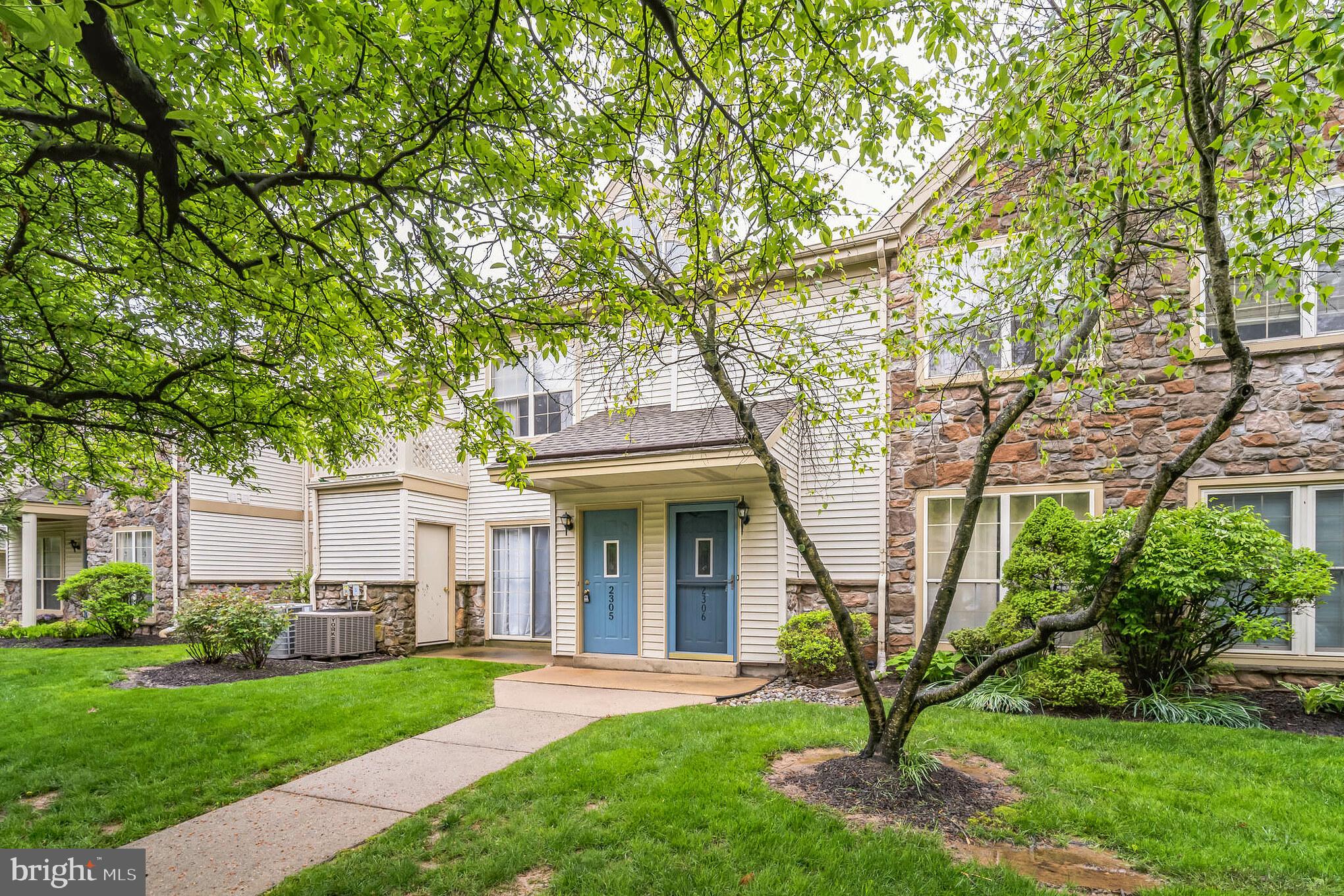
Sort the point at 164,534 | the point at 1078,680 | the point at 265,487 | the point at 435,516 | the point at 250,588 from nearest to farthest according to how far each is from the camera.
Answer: the point at 1078,680 < the point at 435,516 < the point at 164,534 < the point at 250,588 < the point at 265,487

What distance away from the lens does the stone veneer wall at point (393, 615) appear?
1051 cm

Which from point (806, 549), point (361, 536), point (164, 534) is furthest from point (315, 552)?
point (806, 549)

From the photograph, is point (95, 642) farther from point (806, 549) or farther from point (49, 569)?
point (806, 549)

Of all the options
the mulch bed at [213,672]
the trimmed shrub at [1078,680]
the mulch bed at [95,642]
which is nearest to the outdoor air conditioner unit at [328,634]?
the mulch bed at [213,672]

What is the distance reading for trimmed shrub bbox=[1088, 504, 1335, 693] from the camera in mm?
5637

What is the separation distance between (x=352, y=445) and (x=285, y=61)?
3.38m

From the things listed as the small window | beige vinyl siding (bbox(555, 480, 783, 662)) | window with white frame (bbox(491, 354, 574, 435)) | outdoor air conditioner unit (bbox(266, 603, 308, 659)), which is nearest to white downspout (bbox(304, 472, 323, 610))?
outdoor air conditioner unit (bbox(266, 603, 308, 659))

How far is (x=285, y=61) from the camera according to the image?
3428 mm

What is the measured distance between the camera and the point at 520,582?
1158 cm

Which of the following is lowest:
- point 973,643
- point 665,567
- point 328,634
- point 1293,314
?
point 328,634

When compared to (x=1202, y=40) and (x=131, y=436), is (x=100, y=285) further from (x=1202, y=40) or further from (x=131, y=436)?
(x=1202, y=40)

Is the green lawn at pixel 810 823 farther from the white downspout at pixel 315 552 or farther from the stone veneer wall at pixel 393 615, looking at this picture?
the white downspout at pixel 315 552

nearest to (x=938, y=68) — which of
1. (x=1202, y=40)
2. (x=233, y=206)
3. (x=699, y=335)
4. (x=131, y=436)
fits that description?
(x=1202, y=40)

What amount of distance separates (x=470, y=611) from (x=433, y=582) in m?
1.03
